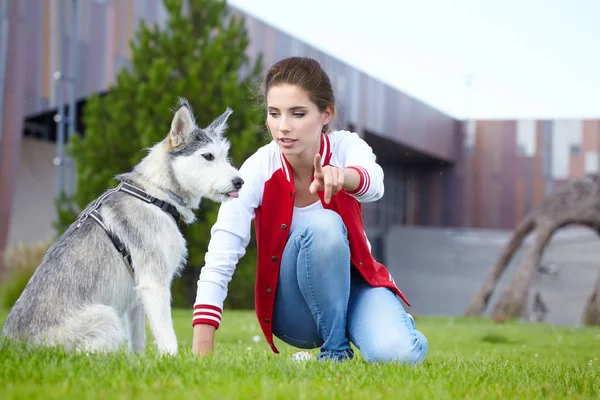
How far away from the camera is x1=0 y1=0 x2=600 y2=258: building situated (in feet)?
58.2

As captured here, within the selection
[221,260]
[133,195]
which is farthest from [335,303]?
[133,195]

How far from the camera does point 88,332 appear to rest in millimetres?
4055

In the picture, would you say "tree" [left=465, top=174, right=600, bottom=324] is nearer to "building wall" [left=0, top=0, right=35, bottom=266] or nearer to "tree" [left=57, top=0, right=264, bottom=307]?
"tree" [left=57, top=0, right=264, bottom=307]

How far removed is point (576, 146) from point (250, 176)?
1195 inches

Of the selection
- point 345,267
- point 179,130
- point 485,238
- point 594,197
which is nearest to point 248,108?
point 594,197

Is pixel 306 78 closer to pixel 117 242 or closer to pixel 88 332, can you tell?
pixel 117 242

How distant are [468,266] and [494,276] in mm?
14782

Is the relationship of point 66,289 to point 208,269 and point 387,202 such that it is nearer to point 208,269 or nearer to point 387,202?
point 208,269

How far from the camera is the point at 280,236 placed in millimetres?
4418

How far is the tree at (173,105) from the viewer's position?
1436cm

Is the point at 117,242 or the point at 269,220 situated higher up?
the point at 269,220

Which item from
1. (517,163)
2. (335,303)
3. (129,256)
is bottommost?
(335,303)

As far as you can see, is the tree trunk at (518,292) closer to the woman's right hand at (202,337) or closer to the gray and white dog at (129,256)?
the gray and white dog at (129,256)

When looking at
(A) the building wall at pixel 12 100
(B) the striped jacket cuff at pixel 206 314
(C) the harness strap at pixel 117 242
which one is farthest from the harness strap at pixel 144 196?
(A) the building wall at pixel 12 100
